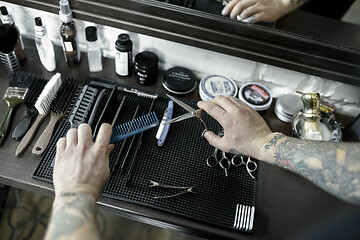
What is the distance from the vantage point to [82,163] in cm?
76

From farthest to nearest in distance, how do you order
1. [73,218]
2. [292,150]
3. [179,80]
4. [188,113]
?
[179,80] → [188,113] → [292,150] → [73,218]

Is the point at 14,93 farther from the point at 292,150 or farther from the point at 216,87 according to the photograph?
the point at 292,150

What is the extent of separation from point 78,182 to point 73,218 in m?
0.09

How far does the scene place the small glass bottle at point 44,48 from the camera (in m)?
1.01

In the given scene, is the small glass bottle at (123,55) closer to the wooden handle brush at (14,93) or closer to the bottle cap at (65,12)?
the bottle cap at (65,12)

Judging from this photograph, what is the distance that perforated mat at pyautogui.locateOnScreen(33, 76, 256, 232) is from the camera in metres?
0.86

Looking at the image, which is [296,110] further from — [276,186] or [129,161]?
[129,161]

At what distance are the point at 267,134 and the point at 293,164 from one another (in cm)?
12

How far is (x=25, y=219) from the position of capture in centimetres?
153

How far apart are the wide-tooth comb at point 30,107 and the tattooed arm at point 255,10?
25.3 inches

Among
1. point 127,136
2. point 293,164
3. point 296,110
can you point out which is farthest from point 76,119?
point 296,110

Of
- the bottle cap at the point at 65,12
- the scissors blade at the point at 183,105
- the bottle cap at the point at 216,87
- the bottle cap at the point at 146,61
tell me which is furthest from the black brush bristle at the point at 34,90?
the bottle cap at the point at 216,87

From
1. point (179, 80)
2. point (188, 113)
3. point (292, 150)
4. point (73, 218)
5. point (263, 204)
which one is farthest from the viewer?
point (179, 80)

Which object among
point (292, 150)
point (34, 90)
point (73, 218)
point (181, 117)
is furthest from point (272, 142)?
point (34, 90)
